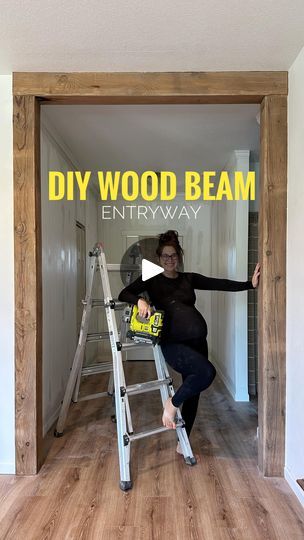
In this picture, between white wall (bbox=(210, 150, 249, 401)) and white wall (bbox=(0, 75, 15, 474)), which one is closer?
white wall (bbox=(0, 75, 15, 474))

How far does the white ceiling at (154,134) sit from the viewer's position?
2.55 meters

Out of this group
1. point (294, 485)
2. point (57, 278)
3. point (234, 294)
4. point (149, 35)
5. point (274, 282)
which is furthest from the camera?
point (234, 294)

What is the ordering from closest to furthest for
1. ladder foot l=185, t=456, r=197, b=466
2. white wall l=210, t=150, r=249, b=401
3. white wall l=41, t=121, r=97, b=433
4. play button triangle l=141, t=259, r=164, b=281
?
ladder foot l=185, t=456, r=197, b=466 → play button triangle l=141, t=259, r=164, b=281 → white wall l=41, t=121, r=97, b=433 → white wall l=210, t=150, r=249, b=401

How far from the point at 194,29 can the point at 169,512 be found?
7.46ft

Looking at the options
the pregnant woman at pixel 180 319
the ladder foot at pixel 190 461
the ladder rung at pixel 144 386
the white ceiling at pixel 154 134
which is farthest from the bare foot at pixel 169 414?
the white ceiling at pixel 154 134

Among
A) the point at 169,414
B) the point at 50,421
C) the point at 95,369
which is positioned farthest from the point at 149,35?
the point at 50,421

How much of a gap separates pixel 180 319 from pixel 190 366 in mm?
294

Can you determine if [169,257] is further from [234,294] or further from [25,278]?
[234,294]

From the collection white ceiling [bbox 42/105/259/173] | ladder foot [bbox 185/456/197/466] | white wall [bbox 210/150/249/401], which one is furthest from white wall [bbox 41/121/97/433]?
white wall [bbox 210/150/249/401]

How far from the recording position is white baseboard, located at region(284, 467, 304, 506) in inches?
74.6

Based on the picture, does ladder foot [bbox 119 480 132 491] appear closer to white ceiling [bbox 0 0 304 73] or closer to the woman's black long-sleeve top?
the woman's black long-sleeve top

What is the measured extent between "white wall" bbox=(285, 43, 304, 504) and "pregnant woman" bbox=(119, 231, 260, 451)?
275 millimetres

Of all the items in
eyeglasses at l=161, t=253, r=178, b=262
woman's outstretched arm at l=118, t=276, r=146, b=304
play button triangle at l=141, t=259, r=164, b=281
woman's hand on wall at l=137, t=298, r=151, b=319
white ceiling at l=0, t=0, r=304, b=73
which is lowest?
woman's hand on wall at l=137, t=298, r=151, b=319

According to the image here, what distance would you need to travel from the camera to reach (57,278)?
310 cm
